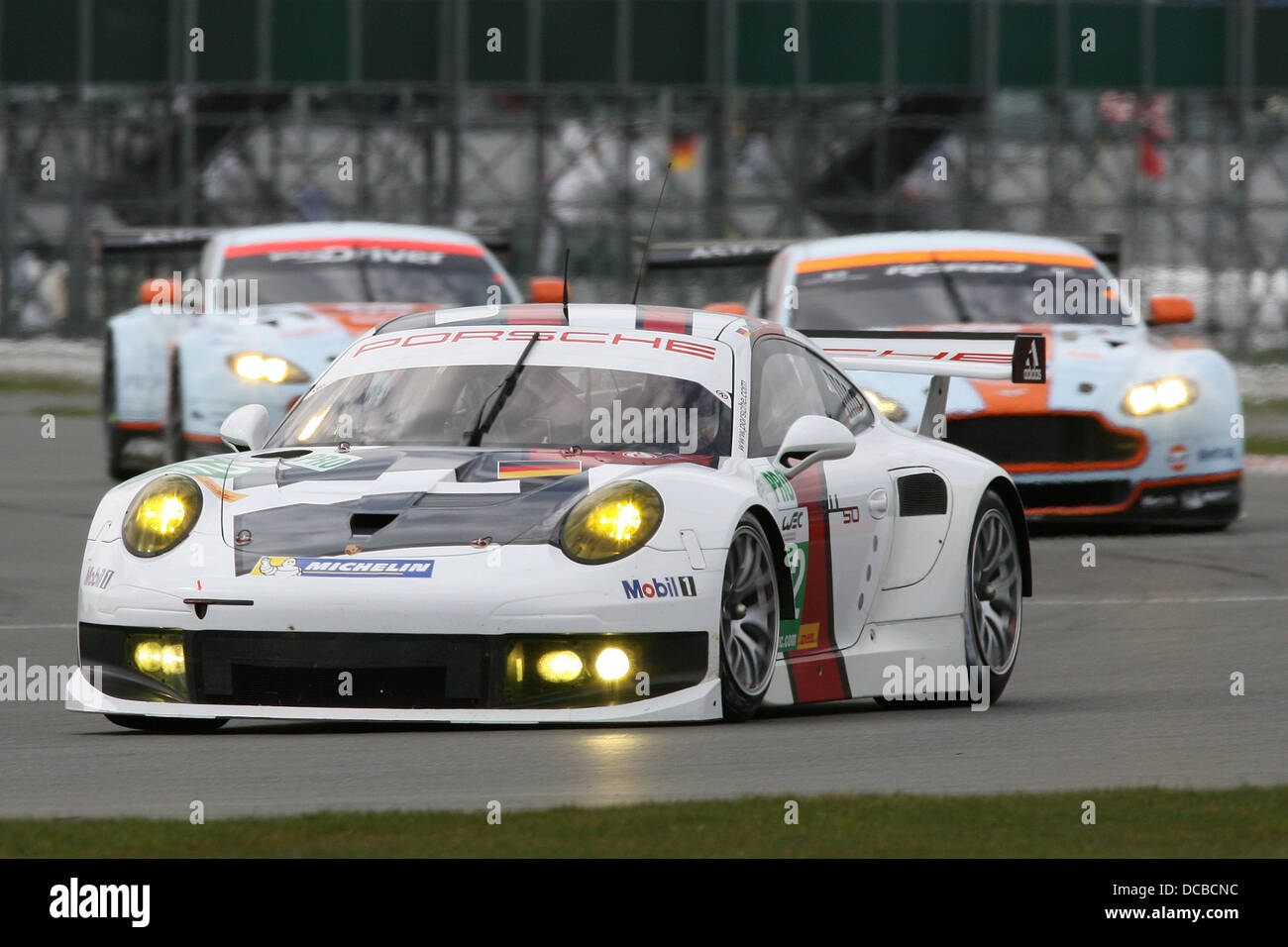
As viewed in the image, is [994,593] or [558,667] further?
[994,593]

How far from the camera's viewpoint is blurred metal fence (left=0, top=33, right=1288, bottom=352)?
38.1m

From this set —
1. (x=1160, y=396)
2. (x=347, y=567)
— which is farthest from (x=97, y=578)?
(x=1160, y=396)

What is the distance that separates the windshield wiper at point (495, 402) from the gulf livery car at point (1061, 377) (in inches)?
185

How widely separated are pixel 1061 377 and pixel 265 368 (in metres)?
4.01

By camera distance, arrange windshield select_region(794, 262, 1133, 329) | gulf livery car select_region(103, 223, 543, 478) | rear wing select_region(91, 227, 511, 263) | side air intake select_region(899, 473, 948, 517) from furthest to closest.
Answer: rear wing select_region(91, 227, 511, 263) → windshield select_region(794, 262, 1133, 329) → gulf livery car select_region(103, 223, 543, 478) → side air intake select_region(899, 473, 948, 517)

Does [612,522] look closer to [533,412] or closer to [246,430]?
[533,412]

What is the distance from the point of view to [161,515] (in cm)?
743

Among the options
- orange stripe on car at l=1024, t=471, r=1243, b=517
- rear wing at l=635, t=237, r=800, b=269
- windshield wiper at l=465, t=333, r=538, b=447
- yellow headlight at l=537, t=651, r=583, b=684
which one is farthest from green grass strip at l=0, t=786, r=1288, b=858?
rear wing at l=635, t=237, r=800, b=269

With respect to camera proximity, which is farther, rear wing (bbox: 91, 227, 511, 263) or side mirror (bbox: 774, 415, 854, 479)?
rear wing (bbox: 91, 227, 511, 263)

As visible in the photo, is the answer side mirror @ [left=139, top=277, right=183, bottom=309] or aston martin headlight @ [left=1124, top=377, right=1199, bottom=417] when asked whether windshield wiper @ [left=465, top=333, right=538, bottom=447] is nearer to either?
aston martin headlight @ [left=1124, top=377, right=1199, bottom=417]

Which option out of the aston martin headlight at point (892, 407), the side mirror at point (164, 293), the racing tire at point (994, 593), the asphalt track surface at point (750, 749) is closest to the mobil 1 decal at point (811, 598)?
the asphalt track surface at point (750, 749)

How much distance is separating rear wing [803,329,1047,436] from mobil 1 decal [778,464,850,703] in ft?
3.98
